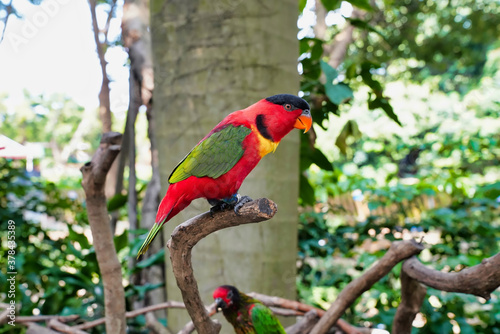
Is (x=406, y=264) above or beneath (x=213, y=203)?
beneath

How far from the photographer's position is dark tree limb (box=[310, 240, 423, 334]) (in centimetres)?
141

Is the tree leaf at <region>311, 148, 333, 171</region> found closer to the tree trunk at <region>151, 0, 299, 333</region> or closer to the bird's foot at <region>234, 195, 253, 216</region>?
the tree trunk at <region>151, 0, 299, 333</region>

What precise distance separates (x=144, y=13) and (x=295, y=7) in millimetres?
1430

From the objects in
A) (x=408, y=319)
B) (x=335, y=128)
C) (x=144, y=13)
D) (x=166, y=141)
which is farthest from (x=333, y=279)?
(x=335, y=128)

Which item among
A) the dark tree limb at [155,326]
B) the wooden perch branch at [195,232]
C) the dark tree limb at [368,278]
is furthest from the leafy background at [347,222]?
the wooden perch branch at [195,232]

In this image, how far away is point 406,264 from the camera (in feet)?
4.73

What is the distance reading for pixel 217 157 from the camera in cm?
72

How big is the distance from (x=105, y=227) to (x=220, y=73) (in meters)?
0.56

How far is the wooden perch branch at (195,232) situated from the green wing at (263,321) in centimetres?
39

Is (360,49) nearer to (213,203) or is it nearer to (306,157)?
(306,157)

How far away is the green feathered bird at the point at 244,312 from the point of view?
123 cm

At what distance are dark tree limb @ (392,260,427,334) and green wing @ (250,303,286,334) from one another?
465 millimetres

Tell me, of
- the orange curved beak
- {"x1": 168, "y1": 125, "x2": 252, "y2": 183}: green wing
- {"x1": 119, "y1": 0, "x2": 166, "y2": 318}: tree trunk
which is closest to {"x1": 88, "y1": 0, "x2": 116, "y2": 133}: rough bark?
{"x1": 119, "y1": 0, "x2": 166, "y2": 318}: tree trunk

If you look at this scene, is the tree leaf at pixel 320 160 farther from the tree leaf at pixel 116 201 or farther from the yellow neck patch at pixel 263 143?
the tree leaf at pixel 116 201
